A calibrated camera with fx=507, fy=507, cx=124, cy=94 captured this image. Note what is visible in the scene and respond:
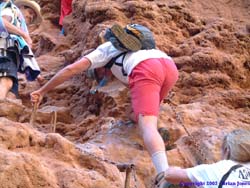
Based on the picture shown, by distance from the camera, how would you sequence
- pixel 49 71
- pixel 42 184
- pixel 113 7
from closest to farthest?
1. pixel 42 184
2. pixel 113 7
3. pixel 49 71

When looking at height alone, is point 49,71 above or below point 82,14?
below

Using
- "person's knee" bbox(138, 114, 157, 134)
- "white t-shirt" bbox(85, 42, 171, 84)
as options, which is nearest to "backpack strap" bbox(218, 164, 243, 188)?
"person's knee" bbox(138, 114, 157, 134)

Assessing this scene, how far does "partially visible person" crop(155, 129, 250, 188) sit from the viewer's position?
236cm

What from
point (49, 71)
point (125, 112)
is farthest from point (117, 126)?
point (49, 71)

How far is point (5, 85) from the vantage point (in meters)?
4.08

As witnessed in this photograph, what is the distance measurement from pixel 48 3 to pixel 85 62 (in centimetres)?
442

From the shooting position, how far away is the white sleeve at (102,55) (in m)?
3.74

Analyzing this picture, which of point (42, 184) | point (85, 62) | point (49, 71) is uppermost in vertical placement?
point (85, 62)

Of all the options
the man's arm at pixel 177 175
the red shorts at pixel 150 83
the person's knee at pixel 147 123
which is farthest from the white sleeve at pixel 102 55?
the man's arm at pixel 177 175

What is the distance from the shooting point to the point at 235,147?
2430mm

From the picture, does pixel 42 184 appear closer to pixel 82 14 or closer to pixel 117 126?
pixel 117 126

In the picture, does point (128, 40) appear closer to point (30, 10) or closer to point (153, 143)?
point (153, 143)

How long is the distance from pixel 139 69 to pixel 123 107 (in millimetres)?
718

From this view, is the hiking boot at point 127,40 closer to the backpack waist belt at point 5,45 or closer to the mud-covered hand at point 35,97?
the mud-covered hand at point 35,97
